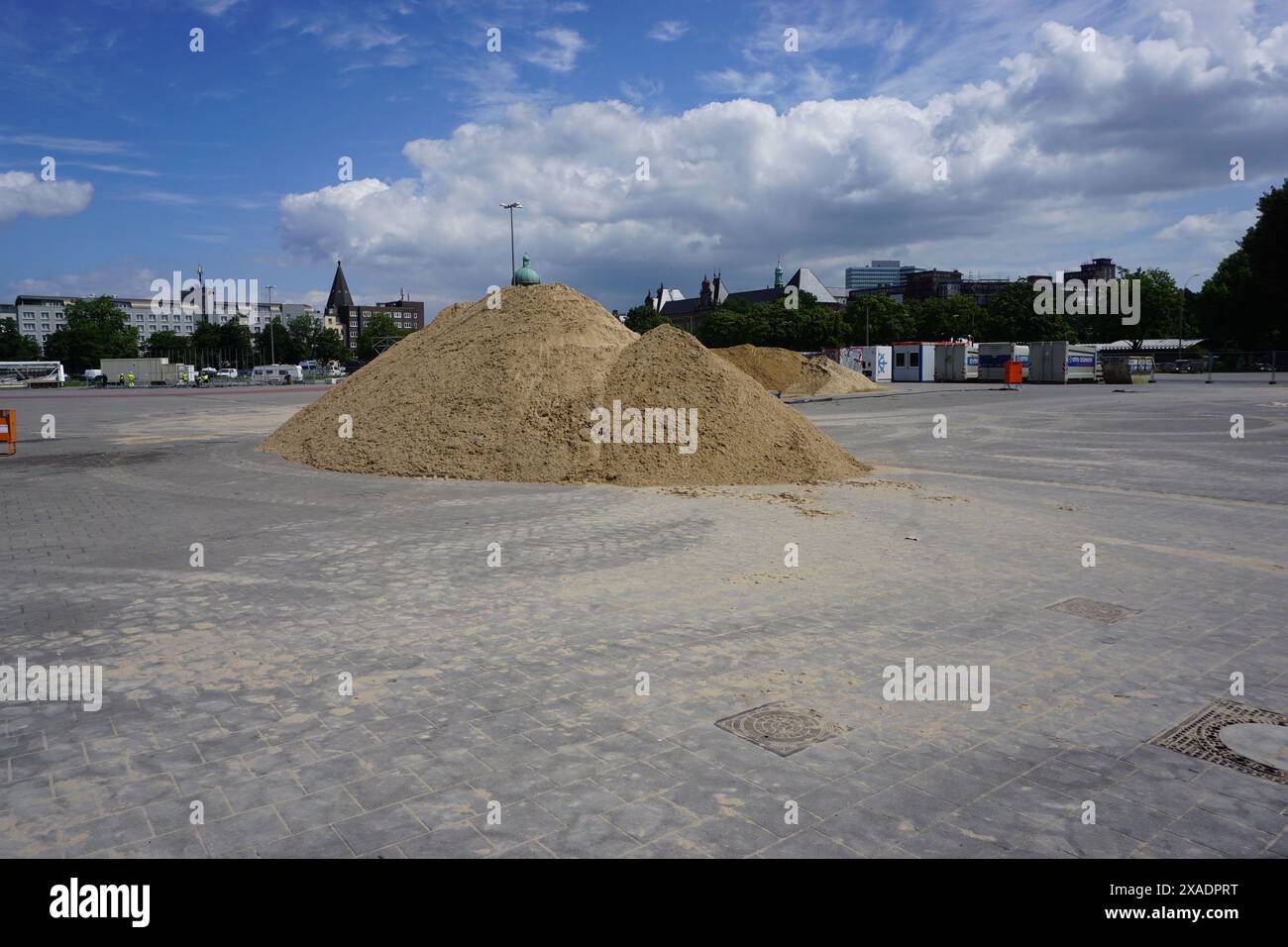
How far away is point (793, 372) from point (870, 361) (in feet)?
45.2

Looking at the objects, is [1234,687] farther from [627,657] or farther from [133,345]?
[133,345]

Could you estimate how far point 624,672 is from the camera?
5.74 metres

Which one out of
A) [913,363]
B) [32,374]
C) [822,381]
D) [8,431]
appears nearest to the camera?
[8,431]

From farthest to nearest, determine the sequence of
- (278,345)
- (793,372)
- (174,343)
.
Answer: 1. (278,345)
2. (174,343)
3. (793,372)

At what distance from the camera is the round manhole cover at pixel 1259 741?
443cm

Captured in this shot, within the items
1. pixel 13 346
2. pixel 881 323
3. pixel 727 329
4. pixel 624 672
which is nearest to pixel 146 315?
pixel 13 346

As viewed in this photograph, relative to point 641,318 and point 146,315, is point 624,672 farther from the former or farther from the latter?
point 146,315

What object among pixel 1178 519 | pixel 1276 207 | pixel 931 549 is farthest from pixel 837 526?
A: pixel 1276 207

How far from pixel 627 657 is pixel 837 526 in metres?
6.01

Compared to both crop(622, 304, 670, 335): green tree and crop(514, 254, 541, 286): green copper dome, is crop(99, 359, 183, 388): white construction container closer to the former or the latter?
crop(514, 254, 541, 286): green copper dome

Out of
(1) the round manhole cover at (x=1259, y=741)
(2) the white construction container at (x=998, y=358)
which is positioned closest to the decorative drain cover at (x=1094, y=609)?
(1) the round manhole cover at (x=1259, y=741)

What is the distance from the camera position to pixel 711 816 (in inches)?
150

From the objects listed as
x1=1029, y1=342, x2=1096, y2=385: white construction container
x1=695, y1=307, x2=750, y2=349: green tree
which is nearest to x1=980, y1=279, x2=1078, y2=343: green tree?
x1=695, y1=307, x2=750, y2=349: green tree

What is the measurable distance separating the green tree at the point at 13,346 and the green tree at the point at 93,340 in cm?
554
